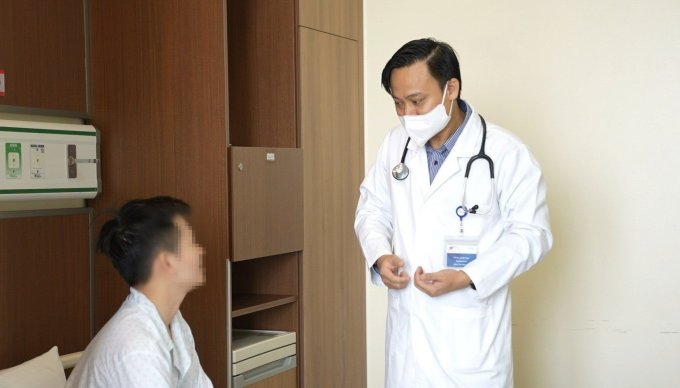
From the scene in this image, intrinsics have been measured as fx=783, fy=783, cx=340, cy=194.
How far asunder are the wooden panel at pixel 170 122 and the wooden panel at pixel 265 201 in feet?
0.20

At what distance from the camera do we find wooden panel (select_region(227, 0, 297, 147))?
3219 millimetres

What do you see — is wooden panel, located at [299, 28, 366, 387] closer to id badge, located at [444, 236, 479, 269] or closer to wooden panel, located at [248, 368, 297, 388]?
wooden panel, located at [248, 368, 297, 388]

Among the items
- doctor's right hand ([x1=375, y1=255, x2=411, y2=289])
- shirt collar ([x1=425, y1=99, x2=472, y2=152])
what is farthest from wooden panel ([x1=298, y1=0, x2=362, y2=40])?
doctor's right hand ([x1=375, y1=255, x2=411, y2=289])

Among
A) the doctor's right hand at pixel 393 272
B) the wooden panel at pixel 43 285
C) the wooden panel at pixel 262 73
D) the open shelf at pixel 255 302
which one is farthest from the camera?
the wooden panel at pixel 262 73

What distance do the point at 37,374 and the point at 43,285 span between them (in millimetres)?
448

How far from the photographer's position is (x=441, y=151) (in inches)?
98.3

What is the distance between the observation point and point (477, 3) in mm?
3416

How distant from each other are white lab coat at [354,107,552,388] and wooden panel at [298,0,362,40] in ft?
3.50

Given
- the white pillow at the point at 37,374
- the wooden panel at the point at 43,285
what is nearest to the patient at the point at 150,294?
the white pillow at the point at 37,374

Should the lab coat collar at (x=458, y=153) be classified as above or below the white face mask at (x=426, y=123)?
below

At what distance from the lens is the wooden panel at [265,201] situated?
283cm

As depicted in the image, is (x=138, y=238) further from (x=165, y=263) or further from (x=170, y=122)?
(x=170, y=122)

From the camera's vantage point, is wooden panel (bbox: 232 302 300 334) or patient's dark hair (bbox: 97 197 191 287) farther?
wooden panel (bbox: 232 302 300 334)

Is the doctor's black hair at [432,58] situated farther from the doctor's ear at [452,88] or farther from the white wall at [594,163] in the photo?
the white wall at [594,163]
